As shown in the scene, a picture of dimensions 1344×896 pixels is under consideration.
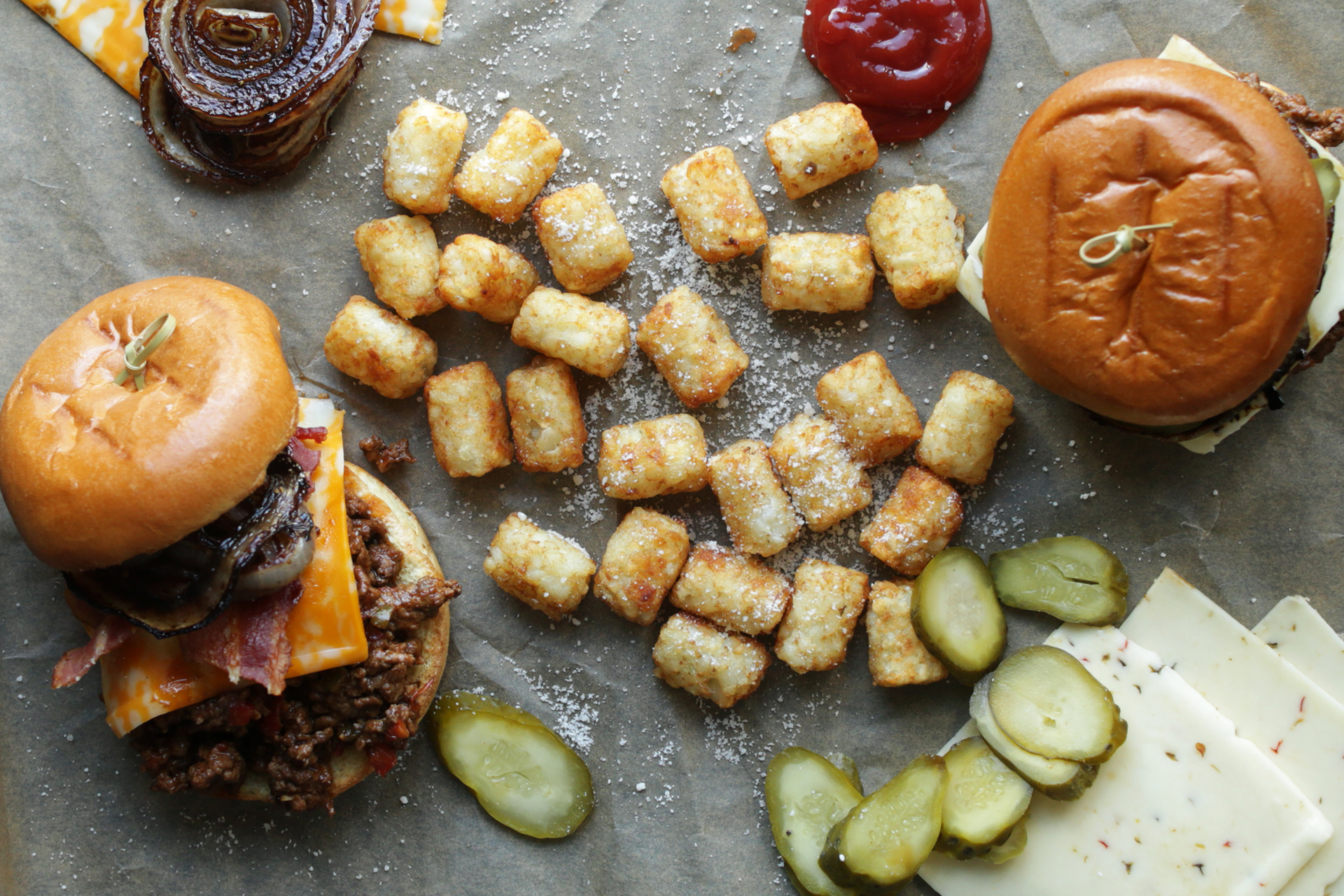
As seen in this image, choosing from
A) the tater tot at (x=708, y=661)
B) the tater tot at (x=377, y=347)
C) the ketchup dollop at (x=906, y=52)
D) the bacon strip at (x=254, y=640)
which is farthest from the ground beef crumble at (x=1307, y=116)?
the bacon strip at (x=254, y=640)

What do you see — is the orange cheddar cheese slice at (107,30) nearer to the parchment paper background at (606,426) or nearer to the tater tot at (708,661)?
the parchment paper background at (606,426)

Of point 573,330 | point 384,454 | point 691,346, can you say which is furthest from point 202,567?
point 691,346

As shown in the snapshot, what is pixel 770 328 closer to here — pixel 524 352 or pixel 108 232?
pixel 524 352

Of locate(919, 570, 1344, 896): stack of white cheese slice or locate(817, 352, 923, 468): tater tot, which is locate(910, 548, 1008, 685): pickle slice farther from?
locate(817, 352, 923, 468): tater tot

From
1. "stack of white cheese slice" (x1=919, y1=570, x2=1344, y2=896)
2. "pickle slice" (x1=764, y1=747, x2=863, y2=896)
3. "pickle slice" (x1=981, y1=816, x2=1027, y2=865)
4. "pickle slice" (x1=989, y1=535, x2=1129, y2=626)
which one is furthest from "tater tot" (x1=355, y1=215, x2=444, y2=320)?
"pickle slice" (x1=981, y1=816, x2=1027, y2=865)

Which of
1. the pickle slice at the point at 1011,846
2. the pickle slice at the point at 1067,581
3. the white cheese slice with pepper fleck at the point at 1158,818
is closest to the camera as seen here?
the white cheese slice with pepper fleck at the point at 1158,818

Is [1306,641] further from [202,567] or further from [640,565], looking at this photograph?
[202,567]
